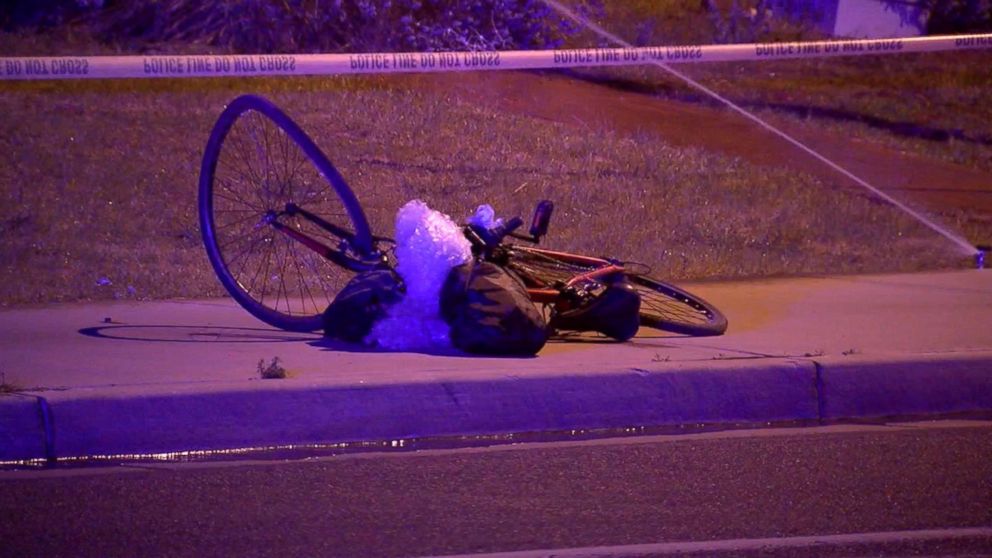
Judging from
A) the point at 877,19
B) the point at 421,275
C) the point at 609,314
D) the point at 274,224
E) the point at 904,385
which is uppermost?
the point at 877,19

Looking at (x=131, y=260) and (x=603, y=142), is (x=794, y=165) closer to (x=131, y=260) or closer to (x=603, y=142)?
(x=603, y=142)

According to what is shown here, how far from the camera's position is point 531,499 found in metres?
5.96

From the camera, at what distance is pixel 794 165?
532 inches

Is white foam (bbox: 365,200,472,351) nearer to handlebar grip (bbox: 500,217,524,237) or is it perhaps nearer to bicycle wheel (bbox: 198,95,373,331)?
handlebar grip (bbox: 500,217,524,237)

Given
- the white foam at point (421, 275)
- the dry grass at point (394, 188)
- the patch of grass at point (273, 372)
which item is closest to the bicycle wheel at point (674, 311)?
the white foam at point (421, 275)

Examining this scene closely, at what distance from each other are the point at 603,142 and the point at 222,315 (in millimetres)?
5415

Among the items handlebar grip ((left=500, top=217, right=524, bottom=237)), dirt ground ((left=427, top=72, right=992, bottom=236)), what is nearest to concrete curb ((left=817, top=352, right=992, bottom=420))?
handlebar grip ((left=500, top=217, right=524, bottom=237))

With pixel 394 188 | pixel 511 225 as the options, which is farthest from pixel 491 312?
pixel 394 188

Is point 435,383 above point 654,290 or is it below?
below

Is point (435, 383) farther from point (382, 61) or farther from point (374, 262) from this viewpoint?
point (382, 61)

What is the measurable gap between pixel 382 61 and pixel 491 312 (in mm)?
4531

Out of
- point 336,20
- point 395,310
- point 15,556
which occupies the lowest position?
point 15,556

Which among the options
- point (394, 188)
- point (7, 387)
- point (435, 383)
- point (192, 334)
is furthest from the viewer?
point (394, 188)

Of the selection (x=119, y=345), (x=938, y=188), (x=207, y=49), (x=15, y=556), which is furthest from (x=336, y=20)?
(x=15, y=556)
